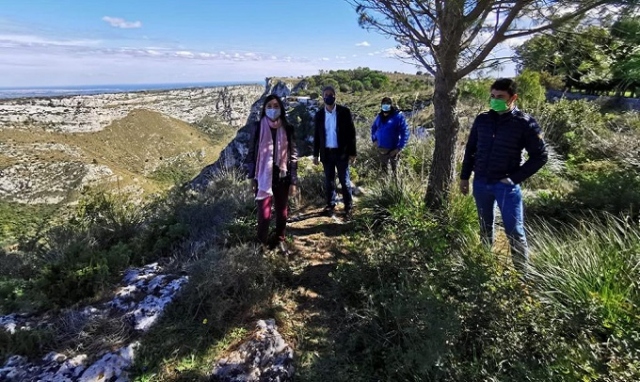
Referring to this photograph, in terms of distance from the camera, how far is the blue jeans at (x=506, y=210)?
2.97 metres

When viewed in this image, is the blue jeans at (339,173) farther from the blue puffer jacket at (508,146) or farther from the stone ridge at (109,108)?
the stone ridge at (109,108)

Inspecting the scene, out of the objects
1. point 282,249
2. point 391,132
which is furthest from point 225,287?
point 391,132

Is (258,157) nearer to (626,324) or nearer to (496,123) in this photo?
(496,123)

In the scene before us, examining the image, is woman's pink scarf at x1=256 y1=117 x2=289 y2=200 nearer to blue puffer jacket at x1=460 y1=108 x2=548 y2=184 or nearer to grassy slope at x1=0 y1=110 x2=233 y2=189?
blue puffer jacket at x1=460 y1=108 x2=548 y2=184

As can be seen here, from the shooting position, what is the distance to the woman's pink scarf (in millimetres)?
3842

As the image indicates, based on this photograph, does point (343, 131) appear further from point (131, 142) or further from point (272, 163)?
point (131, 142)

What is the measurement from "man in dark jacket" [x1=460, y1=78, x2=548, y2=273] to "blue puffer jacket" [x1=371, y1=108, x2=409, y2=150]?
2.33 m

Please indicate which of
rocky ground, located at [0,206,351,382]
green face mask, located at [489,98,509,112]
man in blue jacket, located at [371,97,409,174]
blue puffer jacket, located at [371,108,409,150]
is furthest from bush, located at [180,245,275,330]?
blue puffer jacket, located at [371,108,409,150]

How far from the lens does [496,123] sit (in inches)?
122

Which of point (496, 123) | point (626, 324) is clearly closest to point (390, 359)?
point (626, 324)

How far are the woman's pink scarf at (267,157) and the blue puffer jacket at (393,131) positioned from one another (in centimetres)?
226

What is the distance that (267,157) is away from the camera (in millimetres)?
3844

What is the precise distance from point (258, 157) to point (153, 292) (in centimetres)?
172

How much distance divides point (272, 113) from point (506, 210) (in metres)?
2.48
